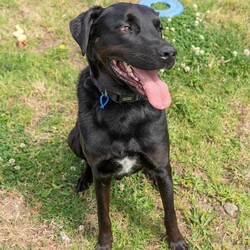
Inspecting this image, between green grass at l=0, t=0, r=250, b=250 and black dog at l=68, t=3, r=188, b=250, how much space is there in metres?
0.34

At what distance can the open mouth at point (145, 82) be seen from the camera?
2309mm

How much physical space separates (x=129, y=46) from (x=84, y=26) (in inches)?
12.4

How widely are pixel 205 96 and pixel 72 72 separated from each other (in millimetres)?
1482

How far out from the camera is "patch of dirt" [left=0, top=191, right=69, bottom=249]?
3035 mm

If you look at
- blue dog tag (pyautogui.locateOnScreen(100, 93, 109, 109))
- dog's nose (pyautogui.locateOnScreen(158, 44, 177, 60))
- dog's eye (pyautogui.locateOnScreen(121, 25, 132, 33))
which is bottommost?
blue dog tag (pyautogui.locateOnScreen(100, 93, 109, 109))

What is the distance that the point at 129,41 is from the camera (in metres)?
2.33

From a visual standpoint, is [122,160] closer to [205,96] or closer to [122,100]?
[122,100]

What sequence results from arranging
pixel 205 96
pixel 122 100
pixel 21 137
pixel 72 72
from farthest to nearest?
1. pixel 72 72
2. pixel 205 96
3. pixel 21 137
4. pixel 122 100

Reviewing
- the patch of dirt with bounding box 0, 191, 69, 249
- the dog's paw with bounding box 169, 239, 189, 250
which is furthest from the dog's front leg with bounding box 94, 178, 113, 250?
the dog's paw with bounding box 169, 239, 189, 250

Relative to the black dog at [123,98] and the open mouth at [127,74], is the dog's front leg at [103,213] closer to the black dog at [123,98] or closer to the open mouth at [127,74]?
the black dog at [123,98]

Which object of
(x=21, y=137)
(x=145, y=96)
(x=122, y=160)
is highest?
(x=145, y=96)

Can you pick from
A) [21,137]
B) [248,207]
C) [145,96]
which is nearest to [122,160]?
[145,96]

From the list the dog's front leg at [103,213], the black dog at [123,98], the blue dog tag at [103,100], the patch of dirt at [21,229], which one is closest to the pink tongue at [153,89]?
the black dog at [123,98]

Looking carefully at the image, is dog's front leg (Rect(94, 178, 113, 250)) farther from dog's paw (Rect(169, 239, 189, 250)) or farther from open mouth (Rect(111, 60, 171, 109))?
open mouth (Rect(111, 60, 171, 109))
